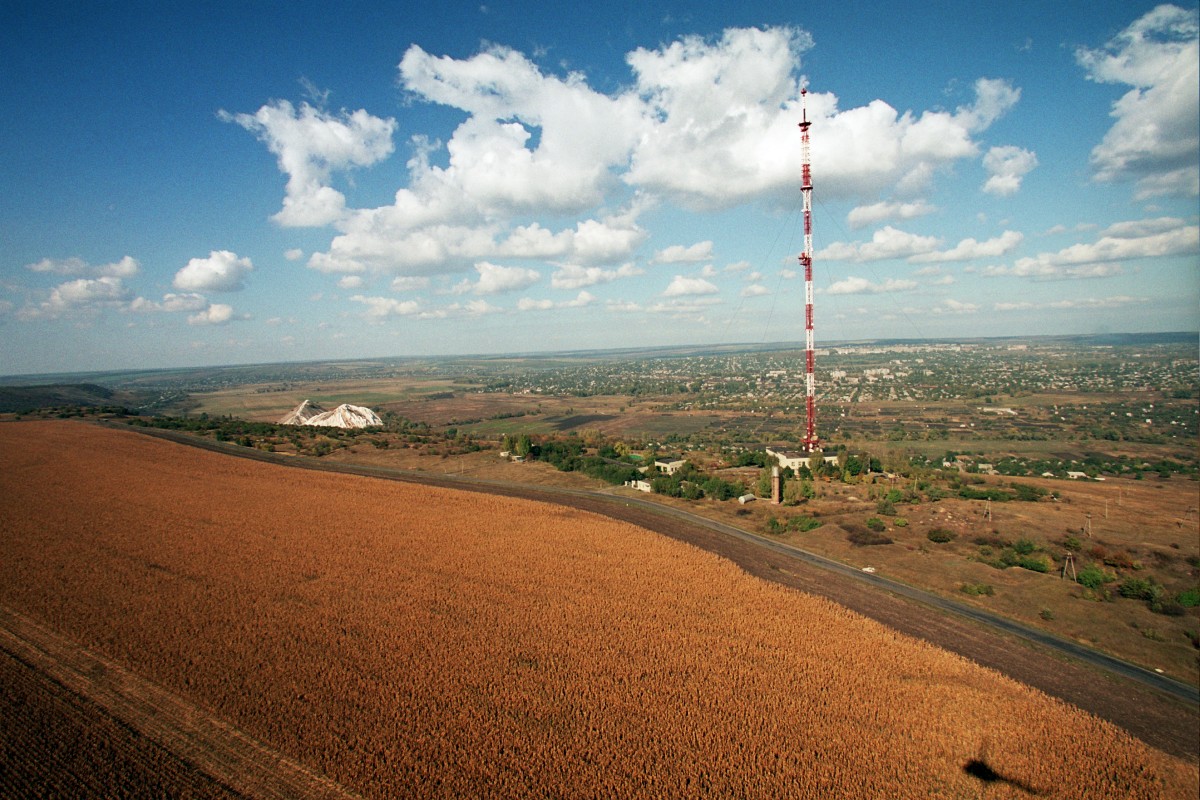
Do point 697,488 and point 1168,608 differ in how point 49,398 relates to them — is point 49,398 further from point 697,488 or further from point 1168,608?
point 1168,608

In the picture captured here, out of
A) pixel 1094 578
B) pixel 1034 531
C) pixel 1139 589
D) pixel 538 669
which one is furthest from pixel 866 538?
pixel 538 669

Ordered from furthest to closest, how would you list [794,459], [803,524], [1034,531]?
[794,459] → [803,524] → [1034,531]

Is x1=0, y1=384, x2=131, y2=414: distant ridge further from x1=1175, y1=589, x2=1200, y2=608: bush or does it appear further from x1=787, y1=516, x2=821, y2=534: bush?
x1=1175, y1=589, x2=1200, y2=608: bush

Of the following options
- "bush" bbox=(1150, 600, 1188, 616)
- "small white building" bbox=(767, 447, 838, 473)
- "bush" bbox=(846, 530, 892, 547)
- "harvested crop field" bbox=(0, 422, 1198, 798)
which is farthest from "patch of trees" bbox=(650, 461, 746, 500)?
"bush" bbox=(1150, 600, 1188, 616)

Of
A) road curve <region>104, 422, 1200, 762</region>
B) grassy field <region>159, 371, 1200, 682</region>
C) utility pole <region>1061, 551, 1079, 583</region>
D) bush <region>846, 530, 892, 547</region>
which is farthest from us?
bush <region>846, 530, 892, 547</region>

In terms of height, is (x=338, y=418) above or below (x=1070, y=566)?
above

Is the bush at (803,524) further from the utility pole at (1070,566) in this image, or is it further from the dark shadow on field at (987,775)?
the dark shadow on field at (987,775)
